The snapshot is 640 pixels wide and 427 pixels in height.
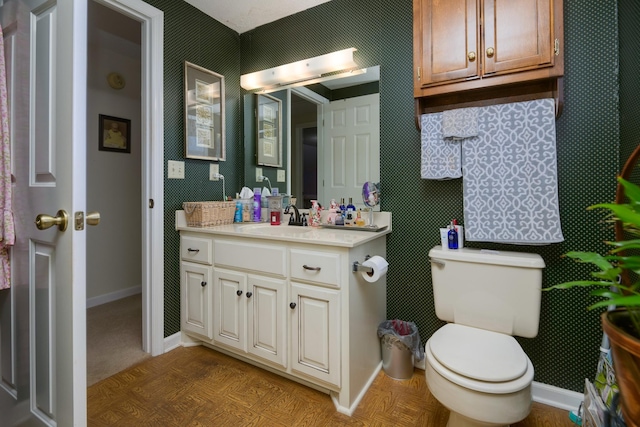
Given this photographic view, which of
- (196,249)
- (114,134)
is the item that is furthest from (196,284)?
(114,134)

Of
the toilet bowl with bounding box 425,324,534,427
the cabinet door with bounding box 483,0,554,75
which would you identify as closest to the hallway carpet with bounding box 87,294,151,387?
the toilet bowl with bounding box 425,324,534,427

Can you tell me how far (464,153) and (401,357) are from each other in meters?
1.18

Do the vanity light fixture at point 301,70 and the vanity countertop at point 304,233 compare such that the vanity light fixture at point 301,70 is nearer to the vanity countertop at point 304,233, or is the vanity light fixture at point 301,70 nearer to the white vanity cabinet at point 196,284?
the vanity countertop at point 304,233

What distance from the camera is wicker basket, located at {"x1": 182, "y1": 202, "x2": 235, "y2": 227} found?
2021 millimetres

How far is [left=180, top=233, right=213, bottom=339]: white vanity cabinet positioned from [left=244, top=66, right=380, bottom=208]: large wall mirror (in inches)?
29.7

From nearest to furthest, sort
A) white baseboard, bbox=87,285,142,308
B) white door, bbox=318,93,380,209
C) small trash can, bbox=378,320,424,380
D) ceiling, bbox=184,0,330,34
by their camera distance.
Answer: small trash can, bbox=378,320,424,380 < white door, bbox=318,93,380,209 < ceiling, bbox=184,0,330,34 < white baseboard, bbox=87,285,142,308

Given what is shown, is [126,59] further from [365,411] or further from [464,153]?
[365,411]

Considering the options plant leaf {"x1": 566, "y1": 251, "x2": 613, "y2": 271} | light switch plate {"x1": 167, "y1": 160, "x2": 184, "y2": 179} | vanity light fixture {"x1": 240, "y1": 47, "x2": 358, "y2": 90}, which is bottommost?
plant leaf {"x1": 566, "y1": 251, "x2": 613, "y2": 271}

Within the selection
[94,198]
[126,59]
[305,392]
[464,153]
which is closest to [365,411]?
[305,392]

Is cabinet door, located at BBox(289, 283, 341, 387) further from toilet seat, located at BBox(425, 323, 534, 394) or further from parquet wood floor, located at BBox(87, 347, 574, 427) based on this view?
toilet seat, located at BBox(425, 323, 534, 394)

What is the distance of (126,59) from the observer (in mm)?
3020

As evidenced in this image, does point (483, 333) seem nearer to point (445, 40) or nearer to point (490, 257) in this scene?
point (490, 257)

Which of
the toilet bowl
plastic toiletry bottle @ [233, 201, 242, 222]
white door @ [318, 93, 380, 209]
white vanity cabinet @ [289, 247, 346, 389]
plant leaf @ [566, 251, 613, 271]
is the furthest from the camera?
plastic toiletry bottle @ [233, 201, 242, 222]

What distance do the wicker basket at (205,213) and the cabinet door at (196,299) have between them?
0.28 m
